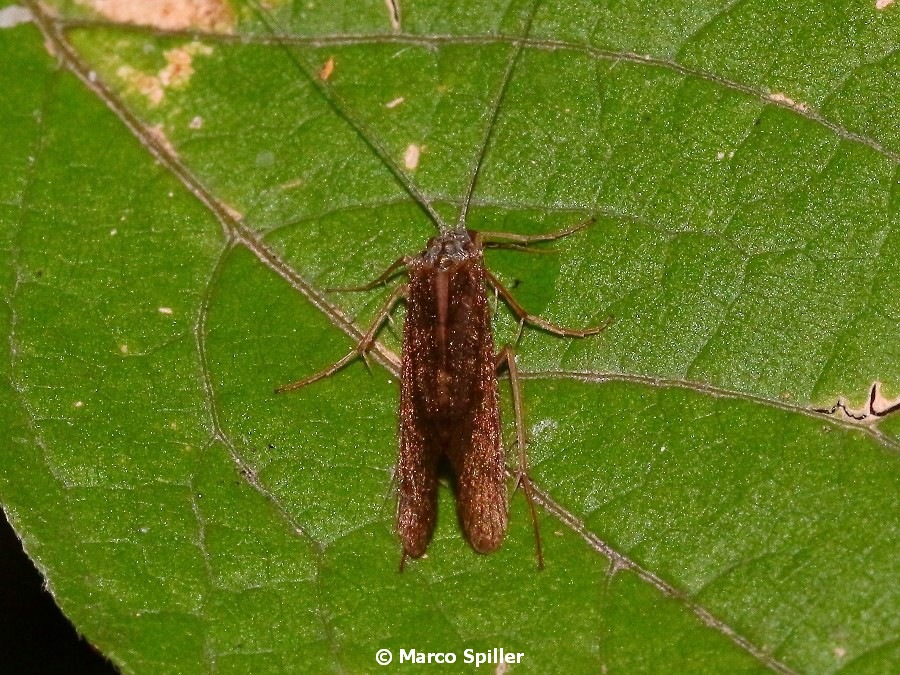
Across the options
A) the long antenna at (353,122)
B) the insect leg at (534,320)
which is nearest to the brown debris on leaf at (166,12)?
the long antenna at (353,122)

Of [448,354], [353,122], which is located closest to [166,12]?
[353,122]

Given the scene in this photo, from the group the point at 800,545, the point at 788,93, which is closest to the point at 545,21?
the point at 788,93

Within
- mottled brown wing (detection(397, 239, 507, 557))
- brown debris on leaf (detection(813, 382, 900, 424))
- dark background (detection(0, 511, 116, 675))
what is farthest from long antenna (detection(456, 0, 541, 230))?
dark background (detection(0, 511, 116, 675))

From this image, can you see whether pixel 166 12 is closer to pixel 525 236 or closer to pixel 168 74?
pixel 168 74

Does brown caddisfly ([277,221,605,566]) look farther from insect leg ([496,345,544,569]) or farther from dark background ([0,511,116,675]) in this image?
dark background ([0,511,116,675])

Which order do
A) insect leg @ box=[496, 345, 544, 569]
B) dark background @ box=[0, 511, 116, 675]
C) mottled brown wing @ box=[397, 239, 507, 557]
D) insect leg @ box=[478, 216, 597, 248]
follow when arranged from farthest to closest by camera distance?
dark background @ box=[0, 511, 116, 675]
insect leg @ box=[478, 216, 597, 248]
mottled brown wing @ box=[397, 239, 507, 557]
insect leg @ box=[496, 345, 544, 569]

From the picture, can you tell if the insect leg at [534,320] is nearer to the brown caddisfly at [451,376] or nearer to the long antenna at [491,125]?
the brown caddisfly at [451,376]

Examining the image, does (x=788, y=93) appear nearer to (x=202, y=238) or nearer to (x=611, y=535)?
(x=611, y=535)
